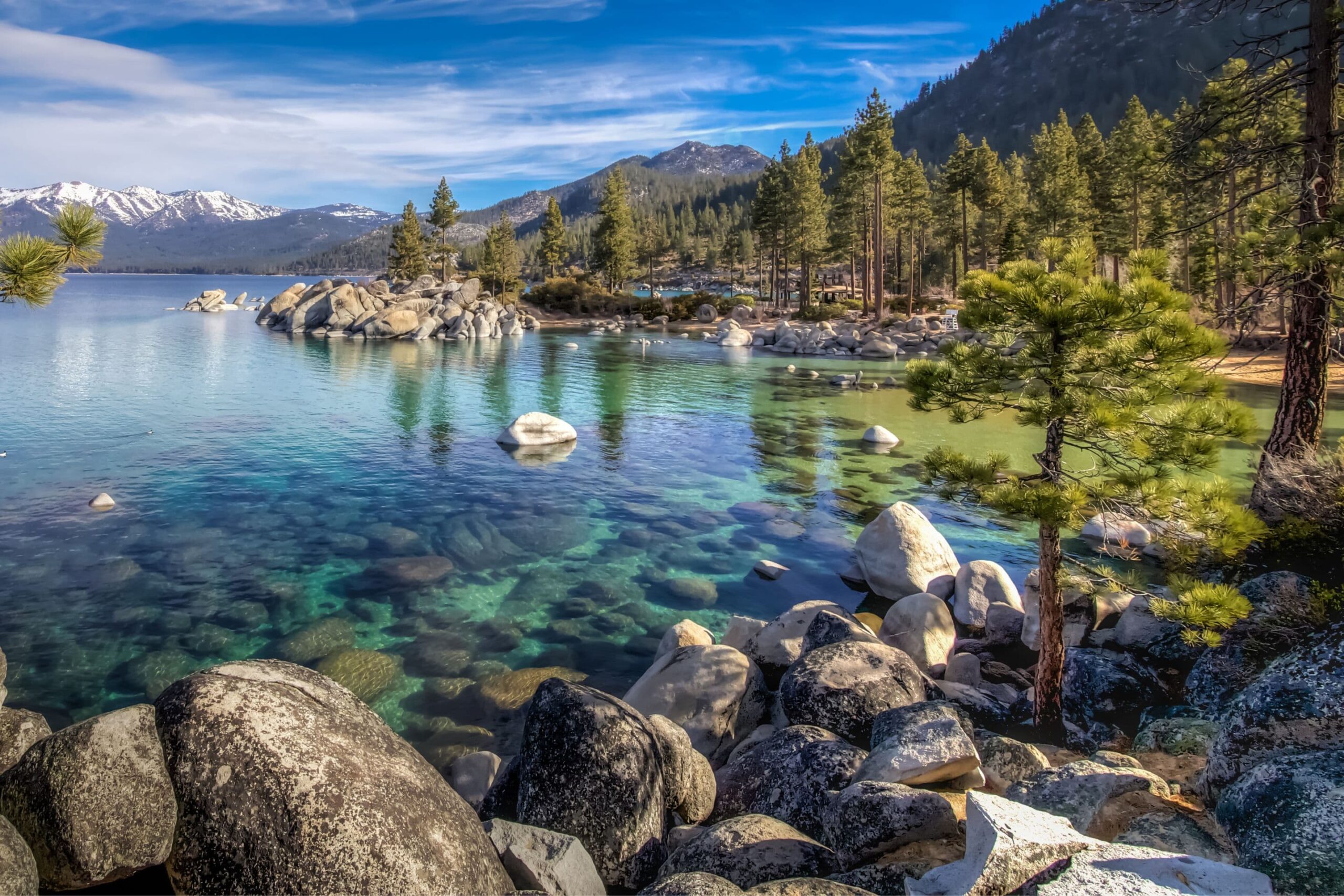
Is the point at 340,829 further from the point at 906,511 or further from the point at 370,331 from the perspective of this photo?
the point at 370,331

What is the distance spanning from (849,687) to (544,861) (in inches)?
175

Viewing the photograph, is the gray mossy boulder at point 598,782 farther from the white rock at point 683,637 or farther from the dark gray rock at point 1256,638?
the dark gray rock at point 1256,638

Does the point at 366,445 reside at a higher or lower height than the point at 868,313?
lower

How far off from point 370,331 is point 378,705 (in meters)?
66.3

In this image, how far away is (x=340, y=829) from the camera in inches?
199

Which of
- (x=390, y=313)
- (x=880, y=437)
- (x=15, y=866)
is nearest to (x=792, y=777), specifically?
(x=15, y=866)

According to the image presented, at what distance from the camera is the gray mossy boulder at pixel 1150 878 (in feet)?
13.7

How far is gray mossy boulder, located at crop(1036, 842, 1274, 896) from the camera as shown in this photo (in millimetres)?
4184

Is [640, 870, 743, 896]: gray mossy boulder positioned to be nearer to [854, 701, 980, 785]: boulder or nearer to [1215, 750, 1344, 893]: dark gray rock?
[854, 701, 980, 785]: boulder

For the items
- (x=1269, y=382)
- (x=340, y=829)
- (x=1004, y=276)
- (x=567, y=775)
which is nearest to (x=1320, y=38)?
(x=1004, y=276)

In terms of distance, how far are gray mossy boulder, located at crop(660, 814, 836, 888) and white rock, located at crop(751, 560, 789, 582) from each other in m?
9.58

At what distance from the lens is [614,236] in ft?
316

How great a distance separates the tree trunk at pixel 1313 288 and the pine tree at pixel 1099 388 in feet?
16.4

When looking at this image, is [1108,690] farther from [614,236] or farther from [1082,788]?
[614,236]
